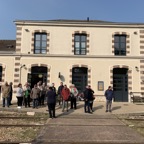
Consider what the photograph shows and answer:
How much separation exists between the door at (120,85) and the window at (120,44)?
1637 millimetres

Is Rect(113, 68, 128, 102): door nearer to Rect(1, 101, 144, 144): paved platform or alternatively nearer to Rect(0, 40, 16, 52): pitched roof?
Rect(0, 40, 16, 52): pitched roof

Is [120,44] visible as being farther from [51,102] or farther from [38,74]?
[51,102]

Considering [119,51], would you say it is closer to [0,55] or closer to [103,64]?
[103,64]

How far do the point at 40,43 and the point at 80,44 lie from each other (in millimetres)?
3675

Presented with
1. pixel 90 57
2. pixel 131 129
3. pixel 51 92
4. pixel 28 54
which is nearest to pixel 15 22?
pixel 28 54

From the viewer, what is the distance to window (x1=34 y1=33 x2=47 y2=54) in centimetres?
2381

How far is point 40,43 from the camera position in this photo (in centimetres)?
2386

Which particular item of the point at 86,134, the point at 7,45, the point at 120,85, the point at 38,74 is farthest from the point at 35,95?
the point at 7,45

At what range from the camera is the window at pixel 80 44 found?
24.0 m

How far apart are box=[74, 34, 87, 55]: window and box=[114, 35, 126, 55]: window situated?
290cm

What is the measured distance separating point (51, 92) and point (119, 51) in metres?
11.6

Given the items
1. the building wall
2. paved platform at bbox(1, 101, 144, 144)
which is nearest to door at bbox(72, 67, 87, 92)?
the building wall

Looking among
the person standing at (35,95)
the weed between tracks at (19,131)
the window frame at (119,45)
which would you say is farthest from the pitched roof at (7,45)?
the weed between tracks at (19,131)

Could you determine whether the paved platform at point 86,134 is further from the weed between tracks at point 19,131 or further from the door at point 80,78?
the door at point 80,78
